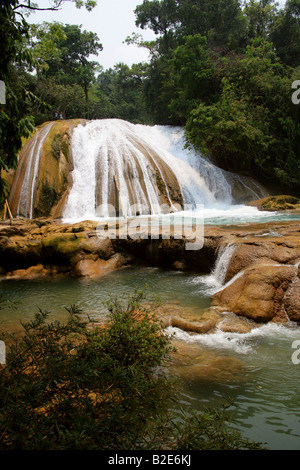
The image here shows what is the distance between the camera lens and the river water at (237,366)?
3105mm

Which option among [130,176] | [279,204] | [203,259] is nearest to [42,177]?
[130,176]

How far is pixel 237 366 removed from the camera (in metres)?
4.09

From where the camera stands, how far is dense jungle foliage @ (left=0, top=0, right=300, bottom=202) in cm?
1803

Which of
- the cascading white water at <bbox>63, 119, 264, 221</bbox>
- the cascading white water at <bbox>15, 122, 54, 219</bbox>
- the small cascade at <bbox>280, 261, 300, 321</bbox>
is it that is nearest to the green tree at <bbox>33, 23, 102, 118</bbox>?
the cascading white water at <bbox>63, 119, 264, 221</bbox>

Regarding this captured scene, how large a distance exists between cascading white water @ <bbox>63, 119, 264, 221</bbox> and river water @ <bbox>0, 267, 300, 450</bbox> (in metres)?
7.47

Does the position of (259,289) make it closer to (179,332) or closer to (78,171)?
(179,332)

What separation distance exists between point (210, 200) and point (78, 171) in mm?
7105

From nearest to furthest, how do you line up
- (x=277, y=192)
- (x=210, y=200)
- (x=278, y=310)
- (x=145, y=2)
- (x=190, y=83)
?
1. (x=278, y=310)
2. (x=210, y=200)
3. (x=277, y=192)
4. (x=190, y=83)
5. (x=145, y=2)

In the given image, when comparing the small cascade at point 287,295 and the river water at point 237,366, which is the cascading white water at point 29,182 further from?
the small cascade at point 287,295

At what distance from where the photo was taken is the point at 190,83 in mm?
20812

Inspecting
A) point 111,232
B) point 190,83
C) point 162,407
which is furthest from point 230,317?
point 190,83

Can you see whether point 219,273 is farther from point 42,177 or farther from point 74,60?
point 74,60

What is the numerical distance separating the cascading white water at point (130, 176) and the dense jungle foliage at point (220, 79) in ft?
5.94

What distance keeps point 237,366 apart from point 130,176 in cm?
1212
